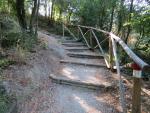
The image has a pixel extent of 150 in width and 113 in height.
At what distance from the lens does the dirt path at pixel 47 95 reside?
4762 mm

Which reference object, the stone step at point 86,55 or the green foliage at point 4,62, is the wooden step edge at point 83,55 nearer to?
the stone step at point 86,55

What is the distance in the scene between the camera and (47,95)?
17.5 feet

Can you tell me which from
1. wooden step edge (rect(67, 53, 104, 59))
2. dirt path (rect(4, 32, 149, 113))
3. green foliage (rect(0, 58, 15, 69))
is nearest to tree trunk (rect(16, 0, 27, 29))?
wooden step edge (rect(67, 53, 104, 59))

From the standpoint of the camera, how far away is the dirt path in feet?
15.6

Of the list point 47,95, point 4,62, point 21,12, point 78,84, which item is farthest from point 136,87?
point 21,12

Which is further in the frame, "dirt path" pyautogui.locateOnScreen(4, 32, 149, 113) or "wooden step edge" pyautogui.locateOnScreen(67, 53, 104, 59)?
"wooden step edge" pyautogui.locateOnScreen(67, 53, 104, 59)

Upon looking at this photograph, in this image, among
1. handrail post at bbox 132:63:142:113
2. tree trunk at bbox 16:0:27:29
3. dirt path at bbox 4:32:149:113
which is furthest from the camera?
tree trunk at bbox 16:0:27:29

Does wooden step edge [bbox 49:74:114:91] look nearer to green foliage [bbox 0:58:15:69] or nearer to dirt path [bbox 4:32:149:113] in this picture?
dirt path [bbox 4:32:149:113]

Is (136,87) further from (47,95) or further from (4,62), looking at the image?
(4,62)

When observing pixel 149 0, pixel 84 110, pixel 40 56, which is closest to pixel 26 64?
pixel 40 56

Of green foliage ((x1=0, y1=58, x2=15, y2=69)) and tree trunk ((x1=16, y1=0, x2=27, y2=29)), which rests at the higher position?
tree trunk ((x1=16, y1=0, x2=27, y2=29))

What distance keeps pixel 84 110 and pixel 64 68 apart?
287 cm

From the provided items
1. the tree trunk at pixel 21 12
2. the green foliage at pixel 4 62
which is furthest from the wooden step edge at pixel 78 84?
the tree trunk at pixel 21 12

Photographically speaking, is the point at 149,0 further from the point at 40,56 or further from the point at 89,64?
the point at 40,56
